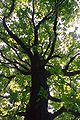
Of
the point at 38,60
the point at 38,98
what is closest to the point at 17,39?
the point at 38,60

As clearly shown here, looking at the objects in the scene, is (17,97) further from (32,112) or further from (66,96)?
(66,96)

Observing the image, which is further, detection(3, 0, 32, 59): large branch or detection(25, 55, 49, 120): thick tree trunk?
detection(3, 0, 32, 59): large branch

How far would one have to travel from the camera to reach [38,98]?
9133mm

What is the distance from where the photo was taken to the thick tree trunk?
29.5 ft

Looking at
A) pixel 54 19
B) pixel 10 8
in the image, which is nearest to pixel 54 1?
pixel 54 19

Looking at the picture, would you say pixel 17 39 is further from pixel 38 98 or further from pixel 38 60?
pixel 38 98

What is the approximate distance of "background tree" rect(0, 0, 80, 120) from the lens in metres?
9.08

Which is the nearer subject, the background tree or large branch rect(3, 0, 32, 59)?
the background tree

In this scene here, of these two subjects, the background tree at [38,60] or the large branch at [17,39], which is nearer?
the background tree at [38,60]

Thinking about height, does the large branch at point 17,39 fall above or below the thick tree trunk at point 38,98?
above

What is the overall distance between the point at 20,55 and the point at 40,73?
9.16 feet

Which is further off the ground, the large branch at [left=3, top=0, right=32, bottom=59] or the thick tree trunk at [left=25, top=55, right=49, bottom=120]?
the large branch at [left=3, top=0, right=32, bottom=59]

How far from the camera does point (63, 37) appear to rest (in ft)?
44.5

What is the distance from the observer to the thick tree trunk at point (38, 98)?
8.98 m
